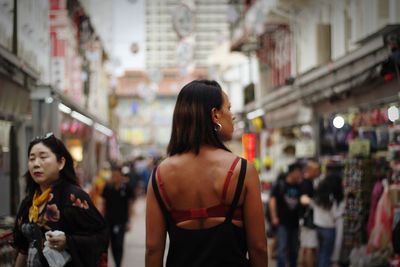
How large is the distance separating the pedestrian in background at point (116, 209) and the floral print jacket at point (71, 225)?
698 centimetres

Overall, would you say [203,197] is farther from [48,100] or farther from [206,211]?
[48,100]

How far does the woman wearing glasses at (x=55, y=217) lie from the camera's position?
5.22 meters

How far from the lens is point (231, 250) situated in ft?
13.1

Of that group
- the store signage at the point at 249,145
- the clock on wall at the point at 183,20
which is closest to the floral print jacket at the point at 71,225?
the clock on wall at the point at 183,20

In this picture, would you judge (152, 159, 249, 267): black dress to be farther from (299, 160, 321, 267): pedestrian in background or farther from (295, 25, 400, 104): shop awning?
(295, 25, 400, 104): shop awning

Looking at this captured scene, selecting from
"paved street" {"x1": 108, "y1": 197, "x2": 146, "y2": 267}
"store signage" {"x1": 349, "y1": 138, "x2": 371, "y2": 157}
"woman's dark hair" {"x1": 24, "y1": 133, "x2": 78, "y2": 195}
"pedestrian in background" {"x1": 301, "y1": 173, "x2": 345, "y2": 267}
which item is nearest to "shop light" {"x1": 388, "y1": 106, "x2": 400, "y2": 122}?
"store signage" {"x1": 349, "y1": 138, "x2": 371, "y2": 157}

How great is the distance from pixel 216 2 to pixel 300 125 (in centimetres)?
8473

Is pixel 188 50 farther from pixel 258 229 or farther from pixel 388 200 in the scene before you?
pixel 258 229

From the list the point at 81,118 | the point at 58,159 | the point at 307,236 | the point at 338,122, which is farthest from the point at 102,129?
the point at 58,159

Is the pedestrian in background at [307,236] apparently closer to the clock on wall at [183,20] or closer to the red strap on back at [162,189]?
the red strap on back at [162,189]

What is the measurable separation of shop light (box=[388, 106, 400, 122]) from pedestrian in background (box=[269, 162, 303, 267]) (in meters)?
1.80

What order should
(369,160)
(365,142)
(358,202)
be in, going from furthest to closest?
(365,142) → (369,160) → (358,202)

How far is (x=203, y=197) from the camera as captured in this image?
13.1ft

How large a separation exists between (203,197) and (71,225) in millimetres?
1567
